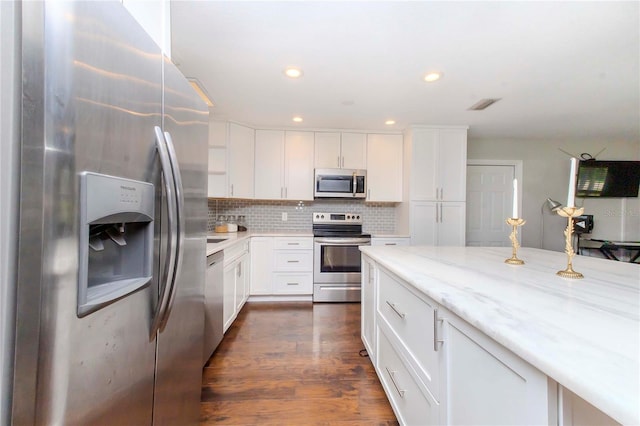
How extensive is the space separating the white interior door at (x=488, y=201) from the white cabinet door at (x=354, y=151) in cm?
169

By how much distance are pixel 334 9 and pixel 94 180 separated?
153cm

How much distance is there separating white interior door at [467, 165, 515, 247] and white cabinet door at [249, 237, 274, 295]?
9.83 ft

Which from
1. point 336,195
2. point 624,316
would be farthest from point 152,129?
point 336,195

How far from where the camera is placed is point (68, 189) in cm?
49

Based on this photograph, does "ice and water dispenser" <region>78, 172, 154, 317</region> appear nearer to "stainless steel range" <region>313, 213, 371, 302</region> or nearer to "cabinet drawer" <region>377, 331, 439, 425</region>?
"cabinet drawer" <region>377, 331, 439, 425</region>

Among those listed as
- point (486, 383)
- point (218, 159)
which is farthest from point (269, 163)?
point (486, 383)

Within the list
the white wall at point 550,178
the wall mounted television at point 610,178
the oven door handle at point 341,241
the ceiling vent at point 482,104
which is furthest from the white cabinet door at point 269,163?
the wall mounted television at point 610,178

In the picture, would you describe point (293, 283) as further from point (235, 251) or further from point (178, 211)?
point (178, 211)

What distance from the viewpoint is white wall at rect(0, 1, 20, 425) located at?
424mm

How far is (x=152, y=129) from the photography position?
75cm

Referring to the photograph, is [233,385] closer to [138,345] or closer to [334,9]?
[138,345]

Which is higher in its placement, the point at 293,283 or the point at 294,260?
the point at 294,260

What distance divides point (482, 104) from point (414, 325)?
8.65 ft

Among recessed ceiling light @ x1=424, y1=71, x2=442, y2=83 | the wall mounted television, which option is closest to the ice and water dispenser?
recessed ceiling light @ x1=424, y1=71, x2=442, y2=83
